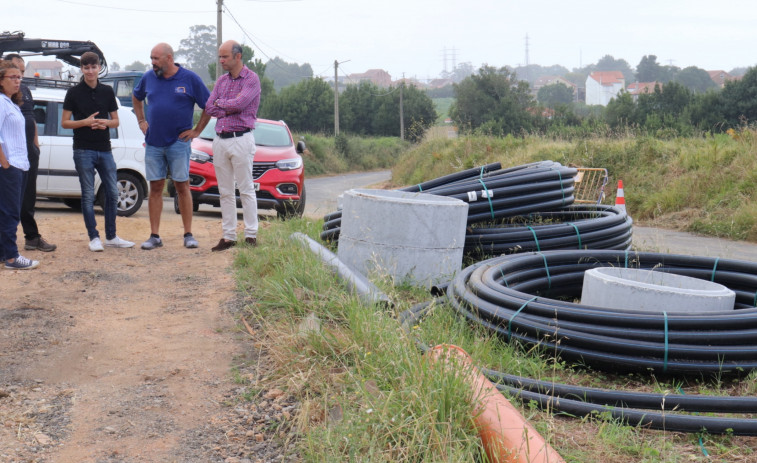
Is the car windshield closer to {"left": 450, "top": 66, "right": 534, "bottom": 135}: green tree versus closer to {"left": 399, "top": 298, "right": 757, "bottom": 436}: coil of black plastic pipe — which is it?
{"left": 399, "top": 298, "right": 757, "bottom": 436}: coil of black plastic pipe

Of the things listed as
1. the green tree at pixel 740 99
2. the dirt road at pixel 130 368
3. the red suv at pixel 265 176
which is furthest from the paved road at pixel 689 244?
the green tree at pixel 740 99

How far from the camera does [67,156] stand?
11.1m

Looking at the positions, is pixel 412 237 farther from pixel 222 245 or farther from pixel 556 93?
pixel 556 93

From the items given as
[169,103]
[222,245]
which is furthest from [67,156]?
[222,245]

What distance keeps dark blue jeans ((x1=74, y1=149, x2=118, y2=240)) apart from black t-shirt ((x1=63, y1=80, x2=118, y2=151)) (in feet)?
0.28

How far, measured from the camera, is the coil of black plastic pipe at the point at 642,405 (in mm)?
3434

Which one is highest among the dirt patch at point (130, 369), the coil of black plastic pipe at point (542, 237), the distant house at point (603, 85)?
the distant house at point (603, 85)

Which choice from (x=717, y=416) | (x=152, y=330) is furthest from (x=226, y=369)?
(x=717, y=416)

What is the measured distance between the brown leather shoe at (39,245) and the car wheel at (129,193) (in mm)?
3433

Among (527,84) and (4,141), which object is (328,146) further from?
(4,141)

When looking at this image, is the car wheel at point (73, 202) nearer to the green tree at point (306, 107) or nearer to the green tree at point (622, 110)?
the green tree at point (622, 110)

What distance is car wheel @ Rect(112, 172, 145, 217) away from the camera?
11484mm

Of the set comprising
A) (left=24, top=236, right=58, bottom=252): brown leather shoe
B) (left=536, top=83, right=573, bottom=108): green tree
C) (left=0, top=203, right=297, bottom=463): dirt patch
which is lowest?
(left=0, top=203, right=297, bottom=463): dirt patch

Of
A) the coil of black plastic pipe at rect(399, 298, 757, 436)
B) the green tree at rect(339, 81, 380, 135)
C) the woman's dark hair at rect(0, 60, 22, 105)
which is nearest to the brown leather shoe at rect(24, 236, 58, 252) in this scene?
the woman's dark hair at rect(0, 60, 22, 105)
